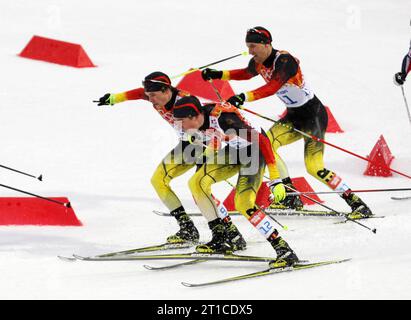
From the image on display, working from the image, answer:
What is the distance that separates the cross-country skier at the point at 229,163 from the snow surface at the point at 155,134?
0.33 meters

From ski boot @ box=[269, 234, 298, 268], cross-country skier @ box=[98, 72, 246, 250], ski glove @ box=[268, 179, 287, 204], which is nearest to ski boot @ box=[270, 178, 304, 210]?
cross-country skier @ box=[98, 72, 246, 250]

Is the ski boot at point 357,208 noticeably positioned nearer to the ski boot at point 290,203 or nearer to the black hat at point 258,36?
the ski boot at point 290,203

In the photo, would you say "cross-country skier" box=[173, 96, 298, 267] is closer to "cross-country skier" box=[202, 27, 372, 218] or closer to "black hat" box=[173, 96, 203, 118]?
"black hat" box=[173, 96, 203, 118]

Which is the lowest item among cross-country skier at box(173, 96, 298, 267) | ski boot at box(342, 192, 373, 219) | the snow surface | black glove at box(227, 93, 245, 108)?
the snow surface

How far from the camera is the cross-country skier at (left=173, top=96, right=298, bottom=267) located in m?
8.05

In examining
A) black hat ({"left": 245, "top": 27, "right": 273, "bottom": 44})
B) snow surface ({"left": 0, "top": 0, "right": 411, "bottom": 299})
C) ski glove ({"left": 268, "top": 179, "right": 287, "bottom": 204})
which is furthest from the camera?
black hat ({"left": 245, "top": 27, "right": 273, "bottom": 44})

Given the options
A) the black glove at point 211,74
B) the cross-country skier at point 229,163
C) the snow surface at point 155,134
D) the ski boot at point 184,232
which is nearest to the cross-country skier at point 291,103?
the black glove at point 211,74

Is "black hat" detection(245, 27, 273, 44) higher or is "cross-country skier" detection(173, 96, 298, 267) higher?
"black hat" detection(245, 27, 273, 44)

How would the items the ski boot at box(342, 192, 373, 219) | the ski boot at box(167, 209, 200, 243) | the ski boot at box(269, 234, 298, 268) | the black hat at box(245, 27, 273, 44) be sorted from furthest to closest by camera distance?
1. the ski boot at box(342, 192, 373, 219)
2. the black hat at box(245, 27, 273, 44)
3. the ski boot at box(167, 209, 200, 243)
4. the ski boot at box(269, 234, 298, 268)

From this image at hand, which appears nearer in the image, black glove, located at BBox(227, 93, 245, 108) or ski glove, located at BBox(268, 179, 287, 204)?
ski glove, located at BBox(268, 179, 287, 204)

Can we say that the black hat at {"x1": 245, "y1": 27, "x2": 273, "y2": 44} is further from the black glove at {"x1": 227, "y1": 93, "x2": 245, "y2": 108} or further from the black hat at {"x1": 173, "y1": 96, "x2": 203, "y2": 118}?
the black hat at {"x1": 173, "y1": 96, "x2": 203, "y2": 118}

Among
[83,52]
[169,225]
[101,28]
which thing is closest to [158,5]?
[101,28]

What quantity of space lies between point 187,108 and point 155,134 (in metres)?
5.06

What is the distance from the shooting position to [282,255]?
8.10m
